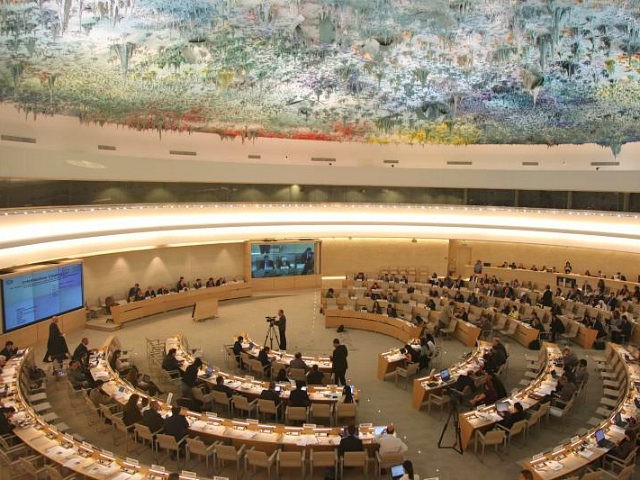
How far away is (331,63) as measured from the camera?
49.3 feet

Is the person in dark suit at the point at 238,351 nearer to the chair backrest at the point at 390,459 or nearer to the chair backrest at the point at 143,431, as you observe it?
the chair backrest at the point at 143,431

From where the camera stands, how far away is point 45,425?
9383 millimetres

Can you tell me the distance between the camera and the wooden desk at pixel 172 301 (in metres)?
18.8

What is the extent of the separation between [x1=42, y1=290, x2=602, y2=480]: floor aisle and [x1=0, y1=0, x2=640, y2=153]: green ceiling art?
307 inches

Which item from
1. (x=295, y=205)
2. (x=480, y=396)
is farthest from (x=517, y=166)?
(x=480, y=396)

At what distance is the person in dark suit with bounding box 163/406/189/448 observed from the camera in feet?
30.6

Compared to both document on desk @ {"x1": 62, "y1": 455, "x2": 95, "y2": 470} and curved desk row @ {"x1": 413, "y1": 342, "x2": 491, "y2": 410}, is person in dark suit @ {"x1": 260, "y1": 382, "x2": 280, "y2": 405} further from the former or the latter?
document on desk @ {"x1": 62, "y1": 455, "x2": 95, "y2": 470}

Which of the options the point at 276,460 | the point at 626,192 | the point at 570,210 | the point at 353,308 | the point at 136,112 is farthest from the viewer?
the point at 570,210

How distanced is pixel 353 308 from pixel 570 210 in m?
11.0

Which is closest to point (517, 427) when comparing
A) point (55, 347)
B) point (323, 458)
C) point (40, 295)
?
point (323, 458)

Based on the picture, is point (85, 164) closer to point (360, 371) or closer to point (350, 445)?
point (360, 371)

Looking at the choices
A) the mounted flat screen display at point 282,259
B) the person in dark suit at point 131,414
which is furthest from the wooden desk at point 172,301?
the person in dark suit at point 131,414

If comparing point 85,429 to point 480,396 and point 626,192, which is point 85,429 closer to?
point 480,396

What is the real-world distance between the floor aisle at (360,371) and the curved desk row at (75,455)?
4.41 ft
